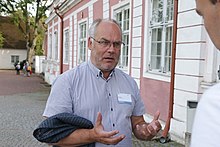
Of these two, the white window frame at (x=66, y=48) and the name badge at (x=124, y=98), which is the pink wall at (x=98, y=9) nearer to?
the white window frame at (x=66, y=48)

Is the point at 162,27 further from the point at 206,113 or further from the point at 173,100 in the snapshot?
the point at 206,113

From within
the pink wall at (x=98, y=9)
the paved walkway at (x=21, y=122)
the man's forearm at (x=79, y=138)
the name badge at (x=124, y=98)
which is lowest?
the paved walkway at (x=21, y=122)

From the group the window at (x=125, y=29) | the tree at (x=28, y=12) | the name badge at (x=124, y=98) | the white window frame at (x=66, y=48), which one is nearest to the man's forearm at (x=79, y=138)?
the name badge at (x=124, y=98)

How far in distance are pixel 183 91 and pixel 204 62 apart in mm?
756

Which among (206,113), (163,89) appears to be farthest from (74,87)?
(163,89)

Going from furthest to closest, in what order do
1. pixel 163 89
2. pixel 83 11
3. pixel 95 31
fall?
pixel 83 11, pixel 163 89, pixel 95 31

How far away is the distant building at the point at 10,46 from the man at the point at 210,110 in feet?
153

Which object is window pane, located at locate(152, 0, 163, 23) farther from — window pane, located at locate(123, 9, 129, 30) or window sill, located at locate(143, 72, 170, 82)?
window pane, located at locate(123, 9, 129, 30)

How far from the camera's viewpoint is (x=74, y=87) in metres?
1.99

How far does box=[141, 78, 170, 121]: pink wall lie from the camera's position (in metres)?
6.49

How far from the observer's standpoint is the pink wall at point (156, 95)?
6488mm

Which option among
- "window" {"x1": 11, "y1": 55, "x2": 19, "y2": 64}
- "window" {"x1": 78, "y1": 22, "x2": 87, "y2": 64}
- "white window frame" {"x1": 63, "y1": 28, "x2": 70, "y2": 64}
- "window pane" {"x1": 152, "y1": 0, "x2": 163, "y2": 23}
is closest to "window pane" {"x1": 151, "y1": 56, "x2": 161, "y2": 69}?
"window pane" {"x1": 152, "y1": 0, "x2": 163, "y2": 23}

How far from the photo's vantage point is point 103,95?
204 cm

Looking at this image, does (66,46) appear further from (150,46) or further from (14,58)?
(14,58)
